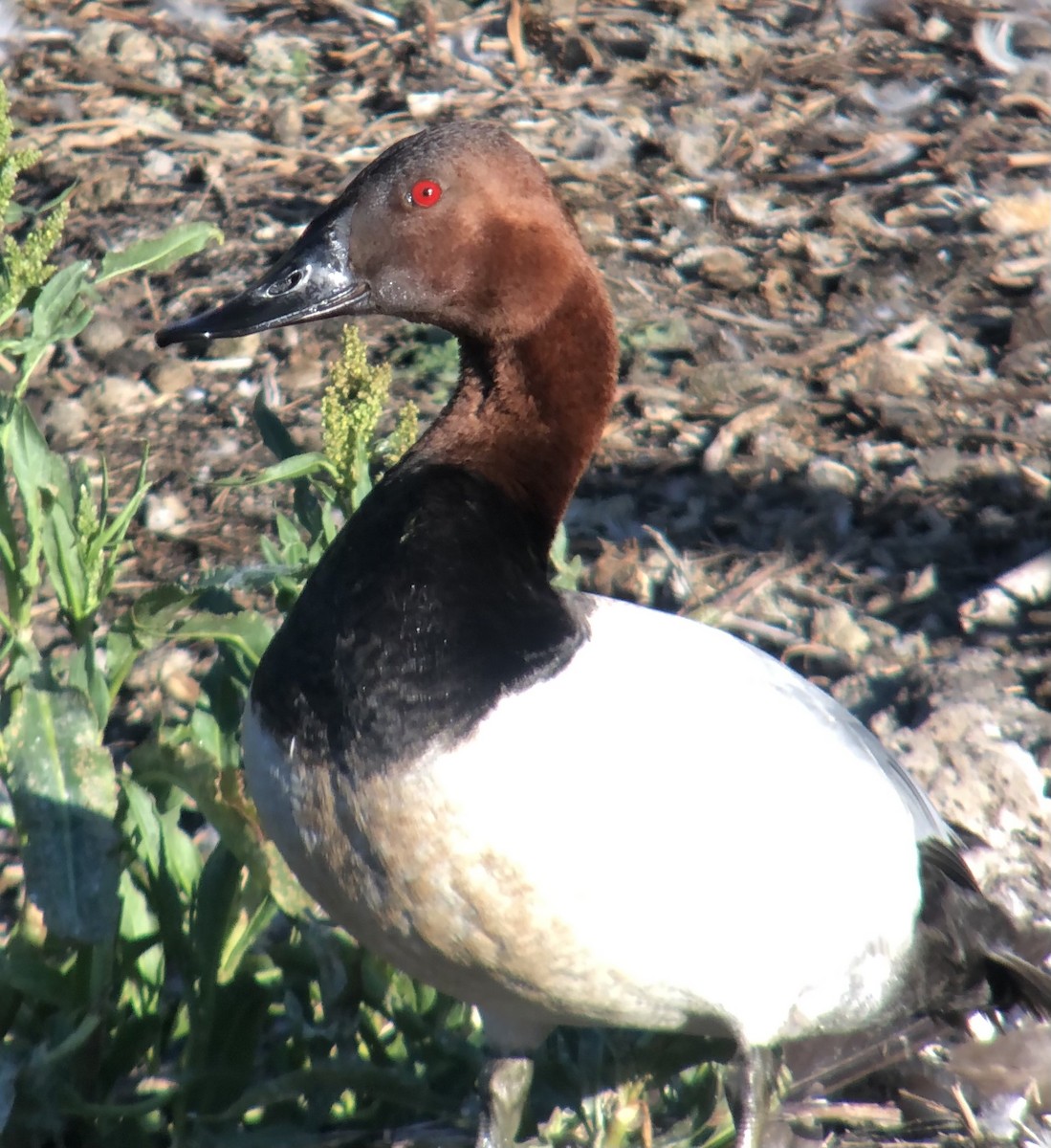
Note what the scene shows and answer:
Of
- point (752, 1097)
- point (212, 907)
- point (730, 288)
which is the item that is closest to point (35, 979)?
point (212, 907)

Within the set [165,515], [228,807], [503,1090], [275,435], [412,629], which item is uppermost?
[412,629]

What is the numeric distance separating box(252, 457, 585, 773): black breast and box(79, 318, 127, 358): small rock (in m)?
2.08

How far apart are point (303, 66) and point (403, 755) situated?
11.5 ft

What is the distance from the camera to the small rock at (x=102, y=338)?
4.12 meters

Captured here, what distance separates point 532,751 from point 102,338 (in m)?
2.55

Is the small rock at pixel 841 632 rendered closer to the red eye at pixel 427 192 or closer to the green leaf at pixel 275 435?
the green leaf at pixel 275 435

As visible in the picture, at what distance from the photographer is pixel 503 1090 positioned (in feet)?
8.07

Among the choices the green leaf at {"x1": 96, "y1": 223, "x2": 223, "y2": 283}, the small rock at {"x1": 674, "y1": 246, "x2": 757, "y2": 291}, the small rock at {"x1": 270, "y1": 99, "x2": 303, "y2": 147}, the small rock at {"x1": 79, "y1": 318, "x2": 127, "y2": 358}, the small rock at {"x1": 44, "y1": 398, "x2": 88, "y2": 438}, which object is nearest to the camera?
the green leaf at {"x1": 96, "y1": 223, "x2": 223, "y2": 283}

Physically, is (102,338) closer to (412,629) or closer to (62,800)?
(62,800)

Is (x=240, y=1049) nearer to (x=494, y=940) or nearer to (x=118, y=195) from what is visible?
(x=494, y=940)

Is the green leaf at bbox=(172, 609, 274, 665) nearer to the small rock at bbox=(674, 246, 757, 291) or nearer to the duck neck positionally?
the duck neck

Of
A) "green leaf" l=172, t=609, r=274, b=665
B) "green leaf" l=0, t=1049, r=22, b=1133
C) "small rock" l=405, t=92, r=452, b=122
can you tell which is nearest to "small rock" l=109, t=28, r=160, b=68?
"small rock" l=405, t=92, r=452, b=122

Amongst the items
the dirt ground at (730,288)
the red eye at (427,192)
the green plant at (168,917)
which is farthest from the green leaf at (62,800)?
the dirt ground at (730,288)

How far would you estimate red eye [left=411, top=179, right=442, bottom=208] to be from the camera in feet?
7.52
